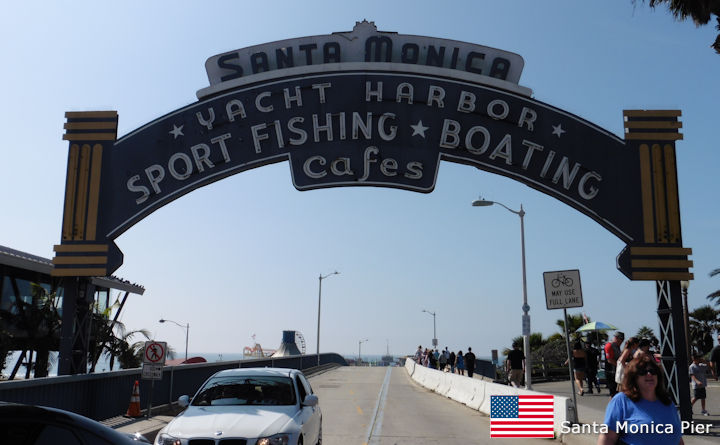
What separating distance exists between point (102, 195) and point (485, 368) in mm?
31861

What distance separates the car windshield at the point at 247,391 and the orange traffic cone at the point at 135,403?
5840mm

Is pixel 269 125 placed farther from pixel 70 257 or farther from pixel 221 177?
pixel 70 257

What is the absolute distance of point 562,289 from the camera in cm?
1453

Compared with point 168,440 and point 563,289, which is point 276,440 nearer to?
point 168,440

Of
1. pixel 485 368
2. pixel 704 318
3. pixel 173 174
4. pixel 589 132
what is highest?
pixel 589 132

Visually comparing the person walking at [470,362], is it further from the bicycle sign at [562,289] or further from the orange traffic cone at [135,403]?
the orange traffic cone at [135,403]

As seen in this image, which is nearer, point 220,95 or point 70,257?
point 70,257

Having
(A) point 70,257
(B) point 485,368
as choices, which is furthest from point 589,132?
(B) point 485,368

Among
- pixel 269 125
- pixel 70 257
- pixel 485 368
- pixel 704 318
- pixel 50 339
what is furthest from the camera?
pixel 704 318

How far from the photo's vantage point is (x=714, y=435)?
44.0 ft

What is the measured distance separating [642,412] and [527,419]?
9503mm

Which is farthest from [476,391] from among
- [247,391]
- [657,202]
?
[247,391]

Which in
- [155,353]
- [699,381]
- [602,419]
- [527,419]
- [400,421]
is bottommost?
[400,421]

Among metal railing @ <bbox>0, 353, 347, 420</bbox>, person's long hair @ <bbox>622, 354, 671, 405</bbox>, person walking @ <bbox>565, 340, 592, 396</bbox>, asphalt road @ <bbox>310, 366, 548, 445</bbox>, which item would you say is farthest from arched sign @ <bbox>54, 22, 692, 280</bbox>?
person's long hair @ <bbox>622, 354, 671, 405</bbox>
